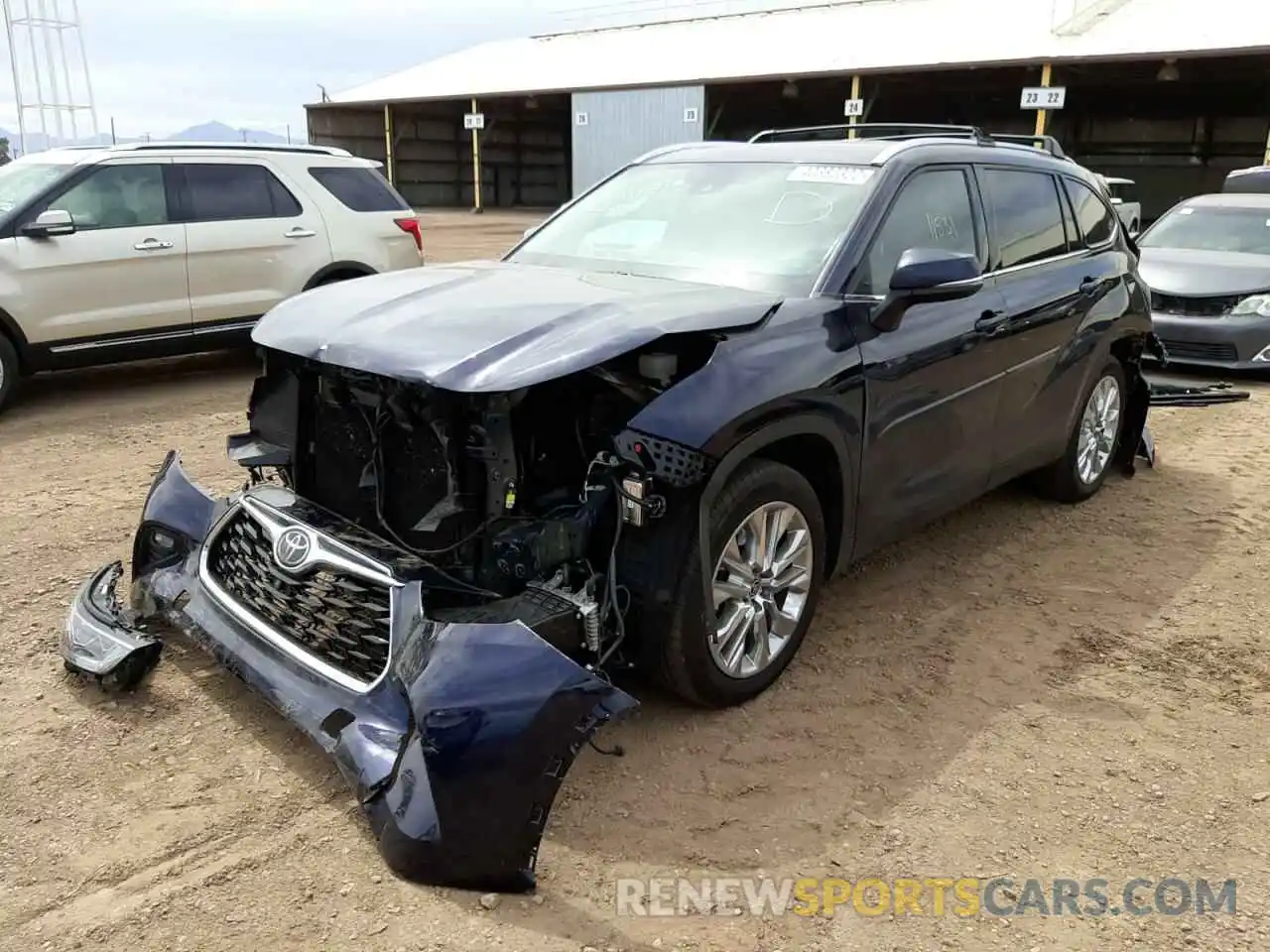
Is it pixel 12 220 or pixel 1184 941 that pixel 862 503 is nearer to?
pixel 1184 941

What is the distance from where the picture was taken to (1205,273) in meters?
9.87

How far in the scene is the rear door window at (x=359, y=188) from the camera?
917 cm

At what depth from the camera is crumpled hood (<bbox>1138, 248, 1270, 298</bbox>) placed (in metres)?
9.55

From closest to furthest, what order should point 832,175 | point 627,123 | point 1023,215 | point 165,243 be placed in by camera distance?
point 832,175, point 1023,215, point 165,243, point 627,123

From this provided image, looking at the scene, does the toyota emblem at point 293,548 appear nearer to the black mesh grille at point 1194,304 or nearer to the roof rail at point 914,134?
the roof rail at point 914,134

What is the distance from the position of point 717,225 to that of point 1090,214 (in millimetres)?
2575

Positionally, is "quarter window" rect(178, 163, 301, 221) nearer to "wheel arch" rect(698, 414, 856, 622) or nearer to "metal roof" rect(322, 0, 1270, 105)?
"wheel arch" rect(698, 414, 856, 622)

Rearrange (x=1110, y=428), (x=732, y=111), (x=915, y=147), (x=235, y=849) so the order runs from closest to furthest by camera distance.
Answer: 1. (x=235, y=849)
2. (x=915, y=147)
3. (x=1110, y=428)
4. (x=732, y=111)

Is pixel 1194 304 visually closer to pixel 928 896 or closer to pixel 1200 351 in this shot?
pixel 1200 351

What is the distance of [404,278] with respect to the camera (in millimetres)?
3998

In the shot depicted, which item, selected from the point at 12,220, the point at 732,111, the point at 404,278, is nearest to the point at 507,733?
the point at 404,278

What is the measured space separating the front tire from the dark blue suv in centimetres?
1

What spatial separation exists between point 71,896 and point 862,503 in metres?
2.79

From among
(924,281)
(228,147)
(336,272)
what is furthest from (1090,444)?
(228,147)
